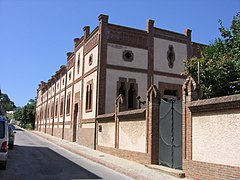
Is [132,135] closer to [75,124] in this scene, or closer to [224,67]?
[224,67]

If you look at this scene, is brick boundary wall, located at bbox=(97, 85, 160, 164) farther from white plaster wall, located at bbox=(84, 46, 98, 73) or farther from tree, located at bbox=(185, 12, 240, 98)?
white plaster wall, located at bbox=(84, 46, 98, 73)

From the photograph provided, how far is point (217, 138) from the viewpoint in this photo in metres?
9.26

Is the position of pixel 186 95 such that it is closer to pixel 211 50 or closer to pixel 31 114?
pixel 211 50

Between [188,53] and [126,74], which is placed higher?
[188,53]

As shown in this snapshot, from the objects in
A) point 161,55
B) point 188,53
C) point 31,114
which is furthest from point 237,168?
point 31,114

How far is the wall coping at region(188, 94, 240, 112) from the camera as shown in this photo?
8.49 meters

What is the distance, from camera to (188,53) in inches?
1024

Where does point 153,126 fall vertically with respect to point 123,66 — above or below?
below

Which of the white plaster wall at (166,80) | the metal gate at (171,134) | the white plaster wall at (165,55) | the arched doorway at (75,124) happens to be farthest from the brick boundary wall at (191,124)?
the arched doorway at (75,124)

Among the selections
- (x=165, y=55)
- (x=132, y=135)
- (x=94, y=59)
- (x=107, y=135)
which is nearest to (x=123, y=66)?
(x=94, y=59)

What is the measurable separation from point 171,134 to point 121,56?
37.7 ft

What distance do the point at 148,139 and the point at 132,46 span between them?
11.2 metres

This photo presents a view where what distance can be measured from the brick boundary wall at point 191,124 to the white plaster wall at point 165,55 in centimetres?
1345

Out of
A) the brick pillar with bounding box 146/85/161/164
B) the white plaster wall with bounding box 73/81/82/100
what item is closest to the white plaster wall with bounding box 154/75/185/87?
the white plaster wall with bounding box 73/81/82/100
